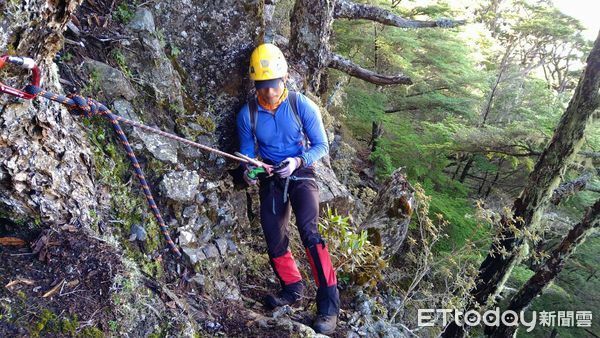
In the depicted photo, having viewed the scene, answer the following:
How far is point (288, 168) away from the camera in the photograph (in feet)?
13.9

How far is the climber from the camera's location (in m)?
4.21

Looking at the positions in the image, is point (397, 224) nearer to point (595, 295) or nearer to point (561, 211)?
point (561, 211)

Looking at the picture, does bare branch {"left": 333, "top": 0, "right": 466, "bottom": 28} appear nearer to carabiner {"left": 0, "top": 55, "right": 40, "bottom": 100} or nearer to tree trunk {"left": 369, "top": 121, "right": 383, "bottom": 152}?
carabiner {"left": 0, "top": 55, "right": 40, "bottom": 100}

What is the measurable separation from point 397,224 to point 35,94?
4.78 metres

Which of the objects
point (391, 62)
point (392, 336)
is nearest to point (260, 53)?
point (392, 336)

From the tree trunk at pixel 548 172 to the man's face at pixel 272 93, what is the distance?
5.07m

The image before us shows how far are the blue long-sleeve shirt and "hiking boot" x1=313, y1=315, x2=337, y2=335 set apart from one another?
1.66 metres

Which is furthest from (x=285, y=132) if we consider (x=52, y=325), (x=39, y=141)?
(x=52, y=325)

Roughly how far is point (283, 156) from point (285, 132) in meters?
0.30

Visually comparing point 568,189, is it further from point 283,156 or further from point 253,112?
point 253,112

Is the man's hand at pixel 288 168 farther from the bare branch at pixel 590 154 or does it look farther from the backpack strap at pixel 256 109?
the bare branch at pixel 590 154

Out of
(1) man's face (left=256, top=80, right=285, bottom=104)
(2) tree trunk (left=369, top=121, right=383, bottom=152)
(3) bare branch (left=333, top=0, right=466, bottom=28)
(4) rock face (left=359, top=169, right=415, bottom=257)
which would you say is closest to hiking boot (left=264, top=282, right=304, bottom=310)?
(4) rock face (left=359, top=169, right=415, bottom=257)

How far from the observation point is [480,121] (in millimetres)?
13742

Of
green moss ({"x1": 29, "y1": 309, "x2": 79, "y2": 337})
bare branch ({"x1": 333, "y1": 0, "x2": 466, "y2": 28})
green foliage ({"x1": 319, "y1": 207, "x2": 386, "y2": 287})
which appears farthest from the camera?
bare branch ({"x1": 333, "y1": 0, "x2": 466, "y2": 28})
